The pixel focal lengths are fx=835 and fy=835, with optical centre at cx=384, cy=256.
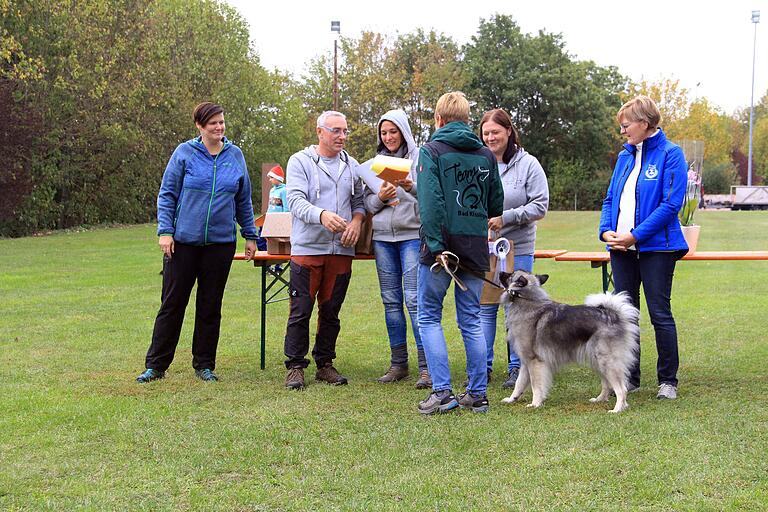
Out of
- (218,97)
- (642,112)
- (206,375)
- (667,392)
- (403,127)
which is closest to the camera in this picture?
(642,112)

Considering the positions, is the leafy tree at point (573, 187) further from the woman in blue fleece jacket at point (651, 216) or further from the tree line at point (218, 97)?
the woman in blue fleece jacket at point (651, 216)

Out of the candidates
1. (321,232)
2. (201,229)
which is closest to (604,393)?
(321,232)

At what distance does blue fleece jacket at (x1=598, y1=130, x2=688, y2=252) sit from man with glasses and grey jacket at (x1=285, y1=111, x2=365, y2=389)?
1982mm

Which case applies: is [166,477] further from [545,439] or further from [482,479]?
[545,439]

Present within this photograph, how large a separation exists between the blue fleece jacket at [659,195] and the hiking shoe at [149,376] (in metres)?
3.66

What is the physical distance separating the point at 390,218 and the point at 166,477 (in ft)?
8.69

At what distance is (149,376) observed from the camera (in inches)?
250

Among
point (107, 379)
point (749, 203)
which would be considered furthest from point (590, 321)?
point (749, 203)

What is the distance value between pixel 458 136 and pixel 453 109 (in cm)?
27

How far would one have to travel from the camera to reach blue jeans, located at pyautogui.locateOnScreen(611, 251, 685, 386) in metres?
5.61

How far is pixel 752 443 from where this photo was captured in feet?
14.6

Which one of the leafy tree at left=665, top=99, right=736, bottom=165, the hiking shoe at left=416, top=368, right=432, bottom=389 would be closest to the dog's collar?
the hiking shoe at left=416, top=368, right=432, bottom=389

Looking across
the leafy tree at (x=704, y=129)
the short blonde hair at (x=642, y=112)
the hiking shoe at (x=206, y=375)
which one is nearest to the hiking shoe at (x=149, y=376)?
the hiking shoe at (x=206, y=375)

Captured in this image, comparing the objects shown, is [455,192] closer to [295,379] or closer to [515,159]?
[515,159]
